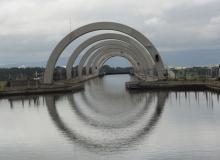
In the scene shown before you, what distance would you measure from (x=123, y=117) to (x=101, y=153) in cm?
898

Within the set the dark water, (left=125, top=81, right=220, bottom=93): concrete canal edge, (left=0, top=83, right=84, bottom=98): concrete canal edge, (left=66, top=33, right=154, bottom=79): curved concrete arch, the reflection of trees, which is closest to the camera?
the dark water

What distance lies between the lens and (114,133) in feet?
55.3

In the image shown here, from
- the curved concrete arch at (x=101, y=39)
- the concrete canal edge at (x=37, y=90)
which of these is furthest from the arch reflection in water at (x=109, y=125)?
the curved concrete arch at (x=101, y=39)

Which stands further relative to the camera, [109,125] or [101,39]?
[101,39]

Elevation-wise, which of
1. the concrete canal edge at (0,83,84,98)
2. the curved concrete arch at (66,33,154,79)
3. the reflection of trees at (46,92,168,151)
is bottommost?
the reflection of trees at (46,92,168,151)

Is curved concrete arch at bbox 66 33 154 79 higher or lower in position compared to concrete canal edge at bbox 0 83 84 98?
higher

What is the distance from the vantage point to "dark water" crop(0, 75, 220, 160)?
13.0 m

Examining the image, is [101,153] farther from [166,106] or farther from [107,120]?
[166,106]

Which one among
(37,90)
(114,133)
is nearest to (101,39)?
(37,90)

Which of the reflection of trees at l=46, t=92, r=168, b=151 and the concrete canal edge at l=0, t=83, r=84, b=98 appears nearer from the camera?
the reflection of trees at l=46, t=92, r=168, b=151

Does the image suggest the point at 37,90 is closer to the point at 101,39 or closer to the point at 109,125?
the point at 101,39

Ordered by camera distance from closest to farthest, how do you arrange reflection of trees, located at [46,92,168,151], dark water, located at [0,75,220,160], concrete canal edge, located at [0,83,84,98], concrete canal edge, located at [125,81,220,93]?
dark water, located at [0,75,220,160]
reflection of trees, located at [46,92,168,151]
concrete canal edge, located at [125,81,220,93]
concrete canal edge, located at [0,83,84,98]

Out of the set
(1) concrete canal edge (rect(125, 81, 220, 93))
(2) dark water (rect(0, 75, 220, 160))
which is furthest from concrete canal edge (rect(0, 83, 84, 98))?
(2) dark water (rect(0, 75, 220, 160))

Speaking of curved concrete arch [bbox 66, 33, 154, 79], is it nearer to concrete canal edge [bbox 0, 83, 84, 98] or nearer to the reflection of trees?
concrete canal edge [bbox 0, 83, 84, 98]
